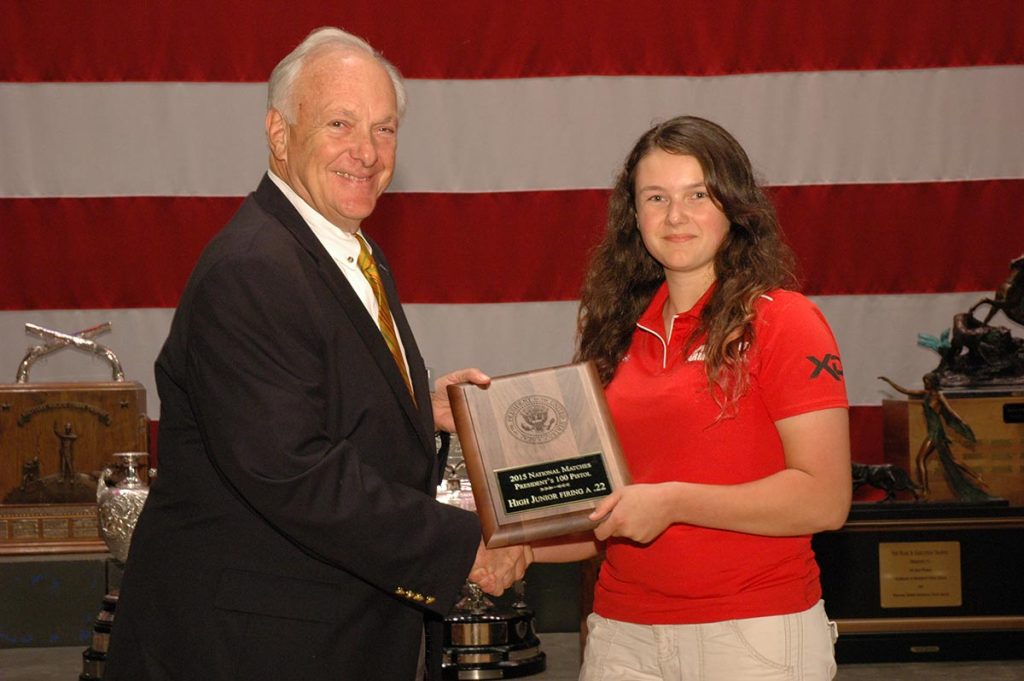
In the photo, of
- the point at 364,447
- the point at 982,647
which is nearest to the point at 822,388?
the point at 364,447

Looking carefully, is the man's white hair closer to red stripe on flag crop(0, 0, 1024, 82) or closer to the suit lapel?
the suit lapel

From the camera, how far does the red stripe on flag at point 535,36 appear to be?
4.07 metres

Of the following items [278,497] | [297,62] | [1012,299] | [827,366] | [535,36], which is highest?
[535,36]

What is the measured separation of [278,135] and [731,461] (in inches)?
30.3

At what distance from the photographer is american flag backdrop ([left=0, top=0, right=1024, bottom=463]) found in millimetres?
4082

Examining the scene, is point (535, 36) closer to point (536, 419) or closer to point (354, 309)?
point (536, 419)

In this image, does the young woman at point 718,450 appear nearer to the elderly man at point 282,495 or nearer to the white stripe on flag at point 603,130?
the elderly man at point 282,495

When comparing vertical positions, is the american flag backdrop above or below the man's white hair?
above

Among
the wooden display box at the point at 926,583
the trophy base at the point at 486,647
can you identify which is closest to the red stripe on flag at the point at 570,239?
the wooden display box at the point at 926,583

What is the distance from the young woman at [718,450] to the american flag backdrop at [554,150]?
2.18 m

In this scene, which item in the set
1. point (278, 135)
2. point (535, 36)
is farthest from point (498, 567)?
point (535, 36)

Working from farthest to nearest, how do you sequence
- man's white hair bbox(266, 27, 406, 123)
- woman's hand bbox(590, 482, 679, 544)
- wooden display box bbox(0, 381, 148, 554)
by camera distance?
wooden display box bbox(0, 381, 148, 554) → man's white hair bbox(266, 27, 406, 123) → woman's hand bbox(590, 482, 679, 544)

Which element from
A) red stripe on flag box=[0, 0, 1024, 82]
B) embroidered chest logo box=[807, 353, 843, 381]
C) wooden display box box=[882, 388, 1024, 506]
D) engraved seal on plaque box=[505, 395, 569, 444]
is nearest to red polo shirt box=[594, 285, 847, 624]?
embroidered chest logo box=[807, 353, 843, 381]

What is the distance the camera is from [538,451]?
1.87 meters
